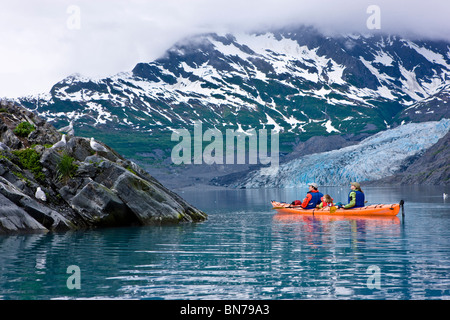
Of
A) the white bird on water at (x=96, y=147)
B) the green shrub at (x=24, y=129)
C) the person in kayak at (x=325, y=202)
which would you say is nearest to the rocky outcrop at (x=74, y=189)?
the green shrub at (x=24, y=129)

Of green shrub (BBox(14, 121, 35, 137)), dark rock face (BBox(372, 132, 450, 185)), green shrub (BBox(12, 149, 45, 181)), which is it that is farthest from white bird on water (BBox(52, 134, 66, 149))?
dark rock face (BBox(372, 132, 450, 185))

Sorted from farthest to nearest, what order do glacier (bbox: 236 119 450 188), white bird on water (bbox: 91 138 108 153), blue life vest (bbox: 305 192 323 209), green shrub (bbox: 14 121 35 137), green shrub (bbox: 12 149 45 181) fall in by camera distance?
1. glacier (bbox: 236 119 450 188)
2. blue life vest (bbox: 305 192 323 209)
3. green shrub (bbox: 14 121 35 137)
4. white bird on water (bbox: 91 138 108 153)
5. green shrub (bbox: 12 149 45 181)

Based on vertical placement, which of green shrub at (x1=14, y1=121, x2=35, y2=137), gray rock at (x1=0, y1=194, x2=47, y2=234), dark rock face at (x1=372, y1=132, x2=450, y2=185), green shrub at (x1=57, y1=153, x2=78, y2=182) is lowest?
gray rock at (x1=0, y1=194, x2=47, y2=234)

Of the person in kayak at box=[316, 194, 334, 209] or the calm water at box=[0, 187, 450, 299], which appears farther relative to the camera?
the person in kayak at box=[316, 194, 334, 209]

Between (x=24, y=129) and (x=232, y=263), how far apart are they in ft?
79.8

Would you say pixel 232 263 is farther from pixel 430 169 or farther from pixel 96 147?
pixel 430 169

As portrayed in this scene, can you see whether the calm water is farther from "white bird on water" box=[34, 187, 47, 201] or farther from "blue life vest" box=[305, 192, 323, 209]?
"blue life vest" box=[305, 192, 323, 209]

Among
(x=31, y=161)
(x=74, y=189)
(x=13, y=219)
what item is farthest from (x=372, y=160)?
(x=13, y=219)

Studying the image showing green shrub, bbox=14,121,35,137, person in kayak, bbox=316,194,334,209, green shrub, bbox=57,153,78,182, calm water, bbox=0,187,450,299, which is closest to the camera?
calm water, bbox=0,187,450,299

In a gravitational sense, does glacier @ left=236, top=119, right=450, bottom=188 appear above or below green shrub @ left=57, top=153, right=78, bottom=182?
above

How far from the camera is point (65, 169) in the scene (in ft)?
107

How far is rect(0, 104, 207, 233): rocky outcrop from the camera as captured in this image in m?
30.0

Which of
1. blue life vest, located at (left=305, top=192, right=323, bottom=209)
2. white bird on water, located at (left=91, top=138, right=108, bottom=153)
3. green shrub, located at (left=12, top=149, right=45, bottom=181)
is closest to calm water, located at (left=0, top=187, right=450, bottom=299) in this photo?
green shrub, located at (left=12, top=149, right=45, bottom=181)

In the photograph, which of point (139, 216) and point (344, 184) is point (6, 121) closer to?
point (139, 216)
